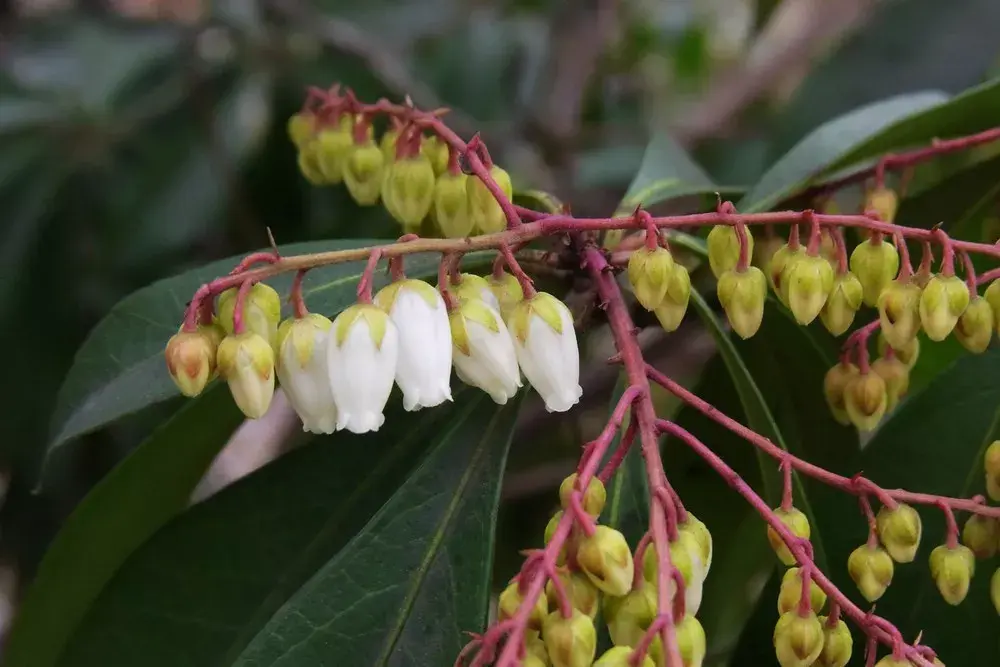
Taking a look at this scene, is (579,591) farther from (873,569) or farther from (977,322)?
(977,322)

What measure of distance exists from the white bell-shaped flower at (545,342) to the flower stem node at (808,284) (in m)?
0.13

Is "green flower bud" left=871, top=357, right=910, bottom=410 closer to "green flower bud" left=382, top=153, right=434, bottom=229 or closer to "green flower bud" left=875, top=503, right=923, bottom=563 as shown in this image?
"green flower bud" left=875, top=503, right=923, bottom=563

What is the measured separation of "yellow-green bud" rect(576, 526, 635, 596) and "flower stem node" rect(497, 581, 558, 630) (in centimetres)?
3

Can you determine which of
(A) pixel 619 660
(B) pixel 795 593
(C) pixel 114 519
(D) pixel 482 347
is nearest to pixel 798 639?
(B) pixel 795 593

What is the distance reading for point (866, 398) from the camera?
0.62 metres

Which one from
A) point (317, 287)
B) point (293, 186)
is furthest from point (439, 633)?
point (293, 186)

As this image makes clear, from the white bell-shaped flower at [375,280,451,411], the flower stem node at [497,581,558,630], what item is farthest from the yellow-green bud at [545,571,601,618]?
the white bell-shaped flower at [375,280,451,411]

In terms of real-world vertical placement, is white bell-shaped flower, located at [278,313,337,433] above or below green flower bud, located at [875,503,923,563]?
above

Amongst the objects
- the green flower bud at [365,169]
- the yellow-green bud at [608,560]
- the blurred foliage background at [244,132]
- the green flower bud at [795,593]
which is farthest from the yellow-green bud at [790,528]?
the blurred foliage background at [244,132]

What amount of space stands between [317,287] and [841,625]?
410 millimetres

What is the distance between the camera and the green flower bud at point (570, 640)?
1.29 ft

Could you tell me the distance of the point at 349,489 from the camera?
0.73 m

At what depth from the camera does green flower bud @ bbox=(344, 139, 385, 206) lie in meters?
0.69

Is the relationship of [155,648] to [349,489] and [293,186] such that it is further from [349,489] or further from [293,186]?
[293,186]
